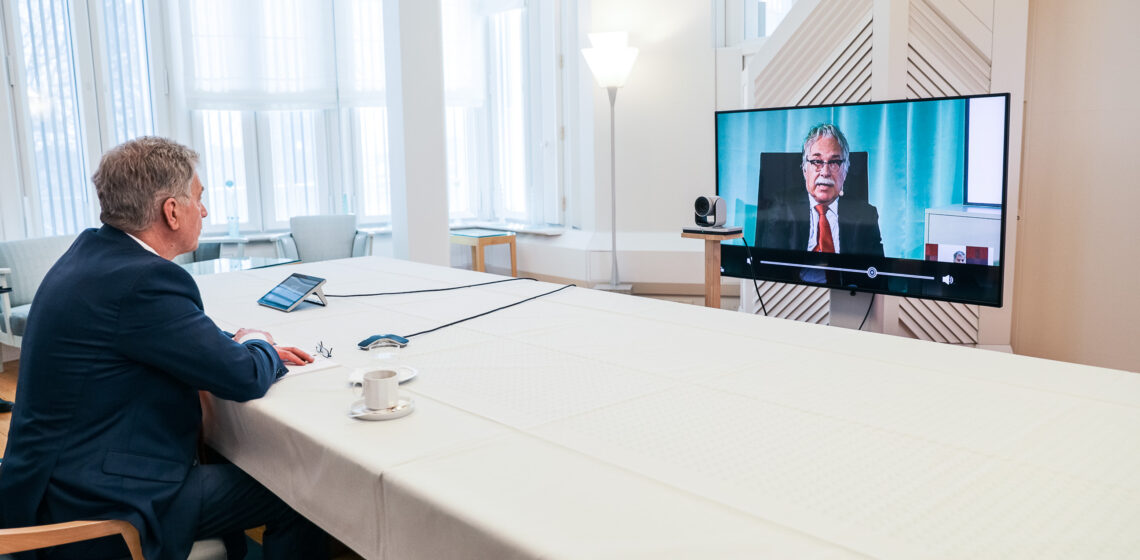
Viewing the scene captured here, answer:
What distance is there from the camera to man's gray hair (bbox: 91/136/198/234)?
1.76 m

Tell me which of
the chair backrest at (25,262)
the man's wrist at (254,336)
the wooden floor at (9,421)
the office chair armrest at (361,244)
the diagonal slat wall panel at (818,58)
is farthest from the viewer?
the office chair armrest at (361,244)

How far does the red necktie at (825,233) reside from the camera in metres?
3.71

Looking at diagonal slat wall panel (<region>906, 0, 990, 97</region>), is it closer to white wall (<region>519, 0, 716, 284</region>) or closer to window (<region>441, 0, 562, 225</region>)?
white wall (<region>519, 0, 716, 284</region>)

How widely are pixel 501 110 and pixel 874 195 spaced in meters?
4.42

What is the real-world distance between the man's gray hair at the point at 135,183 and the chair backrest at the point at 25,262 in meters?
3.59

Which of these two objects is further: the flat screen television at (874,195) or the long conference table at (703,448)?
the flat screen television at (874,195)

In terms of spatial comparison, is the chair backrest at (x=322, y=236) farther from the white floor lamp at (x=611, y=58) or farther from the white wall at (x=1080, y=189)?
the white wall at (x=1080, y=189)

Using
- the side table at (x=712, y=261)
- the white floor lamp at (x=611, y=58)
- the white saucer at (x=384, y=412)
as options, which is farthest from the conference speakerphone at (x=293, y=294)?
the white floor lamp at (x=611, y=58)

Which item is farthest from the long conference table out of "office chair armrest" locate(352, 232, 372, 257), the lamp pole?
the lamp pole

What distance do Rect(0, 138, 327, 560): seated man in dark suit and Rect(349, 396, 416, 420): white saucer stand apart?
276 millimetres

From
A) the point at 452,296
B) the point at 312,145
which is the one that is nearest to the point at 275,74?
the point at 312,145

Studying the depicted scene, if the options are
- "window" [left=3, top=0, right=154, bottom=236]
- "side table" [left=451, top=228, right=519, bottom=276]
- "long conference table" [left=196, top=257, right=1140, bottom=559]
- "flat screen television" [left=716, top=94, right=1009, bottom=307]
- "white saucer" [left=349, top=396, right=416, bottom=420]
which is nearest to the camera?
"long conference table" [left=196, top=257, right=1140, bottom=559]

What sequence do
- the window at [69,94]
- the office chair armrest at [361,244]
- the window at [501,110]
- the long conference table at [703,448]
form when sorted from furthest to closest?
the window at [501,110] < the office chair armrest at [361,244] < the window at [69,94] < the long conference table at [703,448]

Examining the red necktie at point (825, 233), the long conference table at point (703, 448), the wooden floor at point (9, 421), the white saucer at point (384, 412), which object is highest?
the red necktie at point (825, 233)
